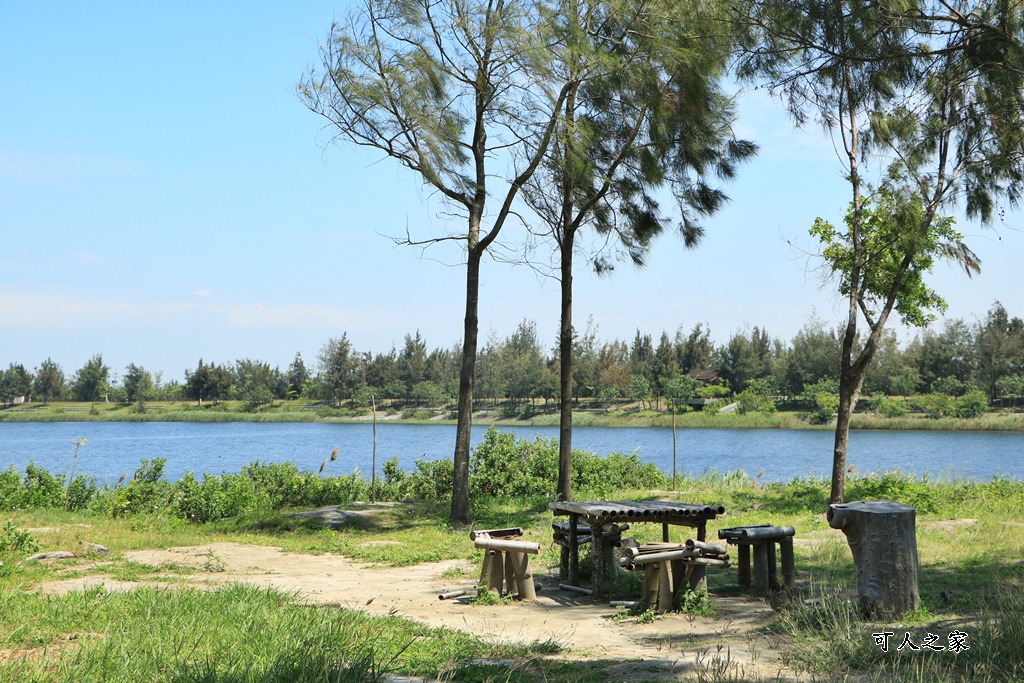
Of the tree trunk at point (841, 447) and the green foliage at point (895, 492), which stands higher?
the tree trunk at point (841, 447)

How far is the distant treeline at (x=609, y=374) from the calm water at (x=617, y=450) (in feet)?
32.5

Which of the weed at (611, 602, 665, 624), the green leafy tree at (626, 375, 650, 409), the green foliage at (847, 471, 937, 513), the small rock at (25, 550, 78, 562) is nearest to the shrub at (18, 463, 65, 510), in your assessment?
the small rock at (25, 550, 78, 562)

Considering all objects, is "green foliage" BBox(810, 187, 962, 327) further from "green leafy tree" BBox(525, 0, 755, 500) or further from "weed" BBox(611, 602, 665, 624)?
"weed" BBox(611, 602, 665, 624)

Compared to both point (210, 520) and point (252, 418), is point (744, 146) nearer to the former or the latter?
point (210, 520)

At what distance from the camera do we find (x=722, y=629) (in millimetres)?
5523

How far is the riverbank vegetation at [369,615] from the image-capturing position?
13.4ft

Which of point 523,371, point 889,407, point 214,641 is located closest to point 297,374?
point 523,371

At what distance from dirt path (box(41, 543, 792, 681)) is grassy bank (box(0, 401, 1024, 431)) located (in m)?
33.5

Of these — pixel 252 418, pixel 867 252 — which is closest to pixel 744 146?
pixel 867 252

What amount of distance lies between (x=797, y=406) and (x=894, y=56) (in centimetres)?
5110

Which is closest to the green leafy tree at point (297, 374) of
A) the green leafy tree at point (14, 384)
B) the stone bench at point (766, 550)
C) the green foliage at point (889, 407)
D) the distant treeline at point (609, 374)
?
the distant treeline at point (609, 374)

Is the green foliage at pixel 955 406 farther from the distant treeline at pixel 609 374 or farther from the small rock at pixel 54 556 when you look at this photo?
the small rock at pixel 54 556

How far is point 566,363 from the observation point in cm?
1205

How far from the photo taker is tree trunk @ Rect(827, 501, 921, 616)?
5.60m
